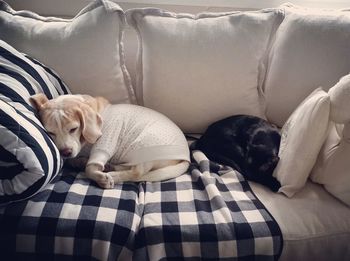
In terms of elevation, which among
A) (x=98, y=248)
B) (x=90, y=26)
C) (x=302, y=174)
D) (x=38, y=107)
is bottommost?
(x=98, y=248)

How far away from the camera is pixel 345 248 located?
3.17ft

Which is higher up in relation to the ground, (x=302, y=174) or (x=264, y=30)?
(x=264, y=30)

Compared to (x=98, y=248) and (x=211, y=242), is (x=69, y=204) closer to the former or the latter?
(x=98, y=248)

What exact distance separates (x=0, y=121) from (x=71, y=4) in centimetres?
102

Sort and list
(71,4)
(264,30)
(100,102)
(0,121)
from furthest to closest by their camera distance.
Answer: (71,4), (264,30), (100,102), (0,121)

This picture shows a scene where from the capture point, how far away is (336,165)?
3.35 ft

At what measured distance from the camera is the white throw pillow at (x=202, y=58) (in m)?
1.32

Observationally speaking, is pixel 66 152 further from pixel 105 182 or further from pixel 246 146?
pixel 246 146

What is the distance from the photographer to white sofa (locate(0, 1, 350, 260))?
2.97 ft

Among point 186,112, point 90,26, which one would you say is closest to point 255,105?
point 186,112

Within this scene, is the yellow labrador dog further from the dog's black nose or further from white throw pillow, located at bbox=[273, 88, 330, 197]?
white throw pillow, located at bbox=[273, 88, 330, 197]

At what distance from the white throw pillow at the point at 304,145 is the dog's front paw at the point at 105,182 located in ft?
1.94

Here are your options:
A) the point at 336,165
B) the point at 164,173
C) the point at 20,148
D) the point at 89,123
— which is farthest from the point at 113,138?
the point at 336,165

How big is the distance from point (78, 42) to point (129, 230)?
803 mm
